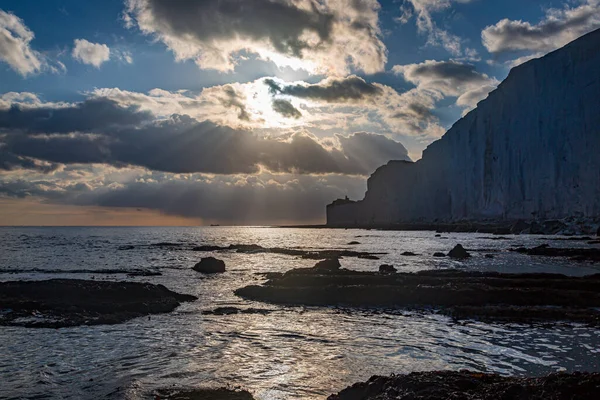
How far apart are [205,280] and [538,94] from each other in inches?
3276

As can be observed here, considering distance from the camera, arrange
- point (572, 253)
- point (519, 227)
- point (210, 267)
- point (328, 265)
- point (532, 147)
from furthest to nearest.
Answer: point (519, 227) → point (532, 147) → point (572, 253) → point (210, 267) → point (328, 265)

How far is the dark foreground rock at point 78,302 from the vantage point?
47.7ft

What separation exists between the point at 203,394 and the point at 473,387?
4.49m

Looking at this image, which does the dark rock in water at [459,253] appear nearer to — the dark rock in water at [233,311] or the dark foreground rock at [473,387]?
the dark rock in water at [233,311]

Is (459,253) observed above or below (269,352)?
above

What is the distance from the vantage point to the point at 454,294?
18531 mm

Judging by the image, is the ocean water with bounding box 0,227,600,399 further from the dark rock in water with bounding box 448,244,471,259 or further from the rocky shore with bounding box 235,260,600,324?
the dark rock in water with bounding box 448,244,471,259

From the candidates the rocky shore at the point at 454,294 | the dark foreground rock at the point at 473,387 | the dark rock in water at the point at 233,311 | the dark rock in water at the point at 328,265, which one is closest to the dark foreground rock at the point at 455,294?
the rocky shore at the point at 454,294

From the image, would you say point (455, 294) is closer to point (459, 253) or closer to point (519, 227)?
point (459, 253)

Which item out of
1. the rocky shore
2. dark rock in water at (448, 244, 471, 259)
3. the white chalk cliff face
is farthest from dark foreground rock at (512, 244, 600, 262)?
the white chalk cliff face

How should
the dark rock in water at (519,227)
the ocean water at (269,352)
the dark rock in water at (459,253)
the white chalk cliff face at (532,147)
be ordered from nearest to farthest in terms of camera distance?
the ocean water at (269,352) → the dark rock in water at (459,253) → the white chalk cliff face at (532,147) → the dark rock in water at (519,227)

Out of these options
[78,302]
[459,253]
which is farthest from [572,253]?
[78,302]

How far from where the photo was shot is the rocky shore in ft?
52.1

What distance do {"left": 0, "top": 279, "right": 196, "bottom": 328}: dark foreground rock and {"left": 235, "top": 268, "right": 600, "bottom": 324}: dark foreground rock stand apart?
4.32m
